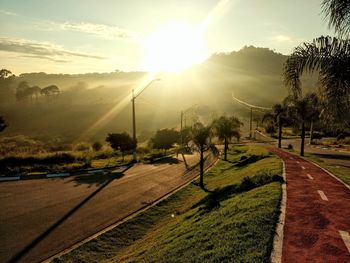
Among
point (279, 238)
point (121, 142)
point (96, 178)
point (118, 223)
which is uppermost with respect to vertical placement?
point (279, 238)

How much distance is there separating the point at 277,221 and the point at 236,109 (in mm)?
158967

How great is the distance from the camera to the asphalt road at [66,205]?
15852mm

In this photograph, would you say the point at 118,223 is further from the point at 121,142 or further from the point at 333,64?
the point at 121,142

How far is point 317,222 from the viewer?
38.8 feet

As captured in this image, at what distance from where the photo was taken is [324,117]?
13.4 meters

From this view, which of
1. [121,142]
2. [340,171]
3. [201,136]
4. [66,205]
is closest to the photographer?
[66,205]

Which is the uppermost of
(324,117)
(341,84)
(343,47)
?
(343,47)

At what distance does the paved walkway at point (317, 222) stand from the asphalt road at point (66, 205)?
989 cm

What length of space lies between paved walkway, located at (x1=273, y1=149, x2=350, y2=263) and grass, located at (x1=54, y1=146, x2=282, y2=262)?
61 centimetres

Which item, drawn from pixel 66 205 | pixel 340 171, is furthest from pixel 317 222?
pixel 66 205

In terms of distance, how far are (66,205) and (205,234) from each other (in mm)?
12794

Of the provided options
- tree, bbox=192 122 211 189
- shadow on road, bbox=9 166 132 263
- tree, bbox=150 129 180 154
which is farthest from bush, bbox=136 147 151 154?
tree, bbox=192 122 211 189

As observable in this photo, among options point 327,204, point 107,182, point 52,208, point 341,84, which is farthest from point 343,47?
point 107,182

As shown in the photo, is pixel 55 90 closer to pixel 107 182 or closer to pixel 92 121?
pixel 92 121
